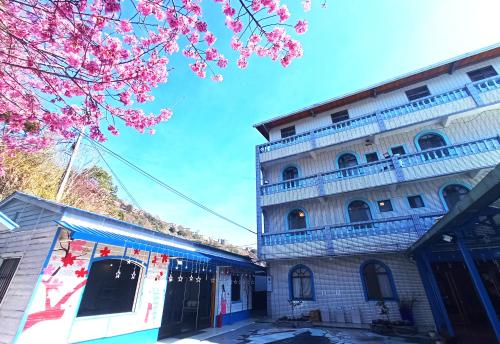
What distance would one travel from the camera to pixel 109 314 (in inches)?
277

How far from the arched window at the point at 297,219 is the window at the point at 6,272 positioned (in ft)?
40.8

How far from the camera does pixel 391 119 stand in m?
13.4

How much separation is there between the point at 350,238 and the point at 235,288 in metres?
7.36

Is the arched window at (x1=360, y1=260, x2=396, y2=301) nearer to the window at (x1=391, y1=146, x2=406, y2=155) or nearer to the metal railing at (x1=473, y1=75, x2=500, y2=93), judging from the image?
the window at (x1=391, y1=146, x2=406, y2=155)

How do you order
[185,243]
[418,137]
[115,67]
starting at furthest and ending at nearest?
[418,137], [185,243], [115,67]

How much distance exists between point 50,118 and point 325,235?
41.0 feet

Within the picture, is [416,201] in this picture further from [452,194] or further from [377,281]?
[377,281]

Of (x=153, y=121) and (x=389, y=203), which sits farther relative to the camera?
(x=389, y=203)

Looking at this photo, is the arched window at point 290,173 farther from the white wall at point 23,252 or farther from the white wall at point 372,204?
the white wall at point 23,252

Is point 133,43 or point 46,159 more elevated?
point 46,159

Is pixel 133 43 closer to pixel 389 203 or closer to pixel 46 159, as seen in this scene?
pixel 46 159

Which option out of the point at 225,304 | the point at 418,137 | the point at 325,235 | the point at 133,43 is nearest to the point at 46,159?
the point at 133,43

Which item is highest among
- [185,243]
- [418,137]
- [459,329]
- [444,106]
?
[444,106]

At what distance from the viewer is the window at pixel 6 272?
6.30 m
